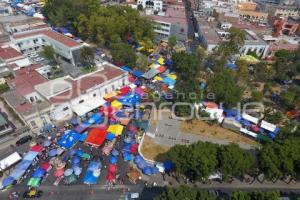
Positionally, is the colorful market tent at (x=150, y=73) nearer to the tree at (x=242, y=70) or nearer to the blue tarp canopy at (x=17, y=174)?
the tree at (x=242, y=70)

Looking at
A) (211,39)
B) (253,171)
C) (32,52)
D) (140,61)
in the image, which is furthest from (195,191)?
(32,52)

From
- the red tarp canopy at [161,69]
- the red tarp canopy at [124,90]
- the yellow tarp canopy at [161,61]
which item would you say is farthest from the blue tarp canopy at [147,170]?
the yellow tarp canopy at [161,61]

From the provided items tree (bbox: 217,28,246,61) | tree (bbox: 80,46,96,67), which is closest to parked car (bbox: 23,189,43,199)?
tree (bbox: 80,46,96,67)

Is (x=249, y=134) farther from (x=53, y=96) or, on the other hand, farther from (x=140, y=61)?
(x=53, y=96)

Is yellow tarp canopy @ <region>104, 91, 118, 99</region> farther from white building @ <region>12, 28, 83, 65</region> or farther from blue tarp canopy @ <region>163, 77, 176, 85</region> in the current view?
white building @ <region>12, 28, 83, 65</region>

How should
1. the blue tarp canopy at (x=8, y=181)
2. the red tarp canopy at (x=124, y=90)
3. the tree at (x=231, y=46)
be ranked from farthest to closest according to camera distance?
the tree at (x=231, y=46) → the red tarp canopy at (x=124, y=90) → the blue tarp canopy at (x=8, y=181)

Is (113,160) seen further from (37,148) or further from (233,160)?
(233,160)
